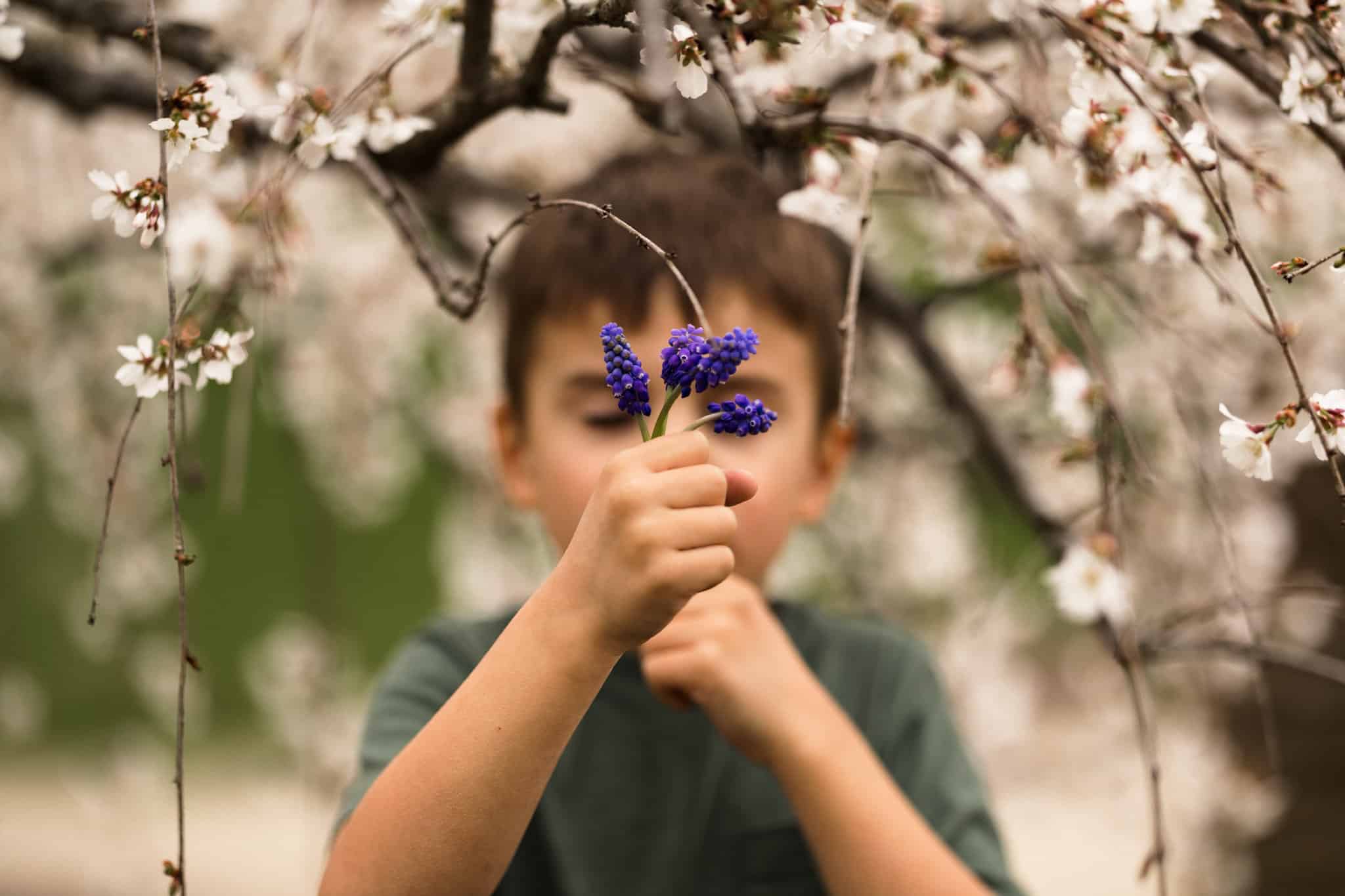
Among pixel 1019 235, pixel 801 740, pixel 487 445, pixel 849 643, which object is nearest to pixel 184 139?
pixel 1019 235

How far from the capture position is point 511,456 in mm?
1068

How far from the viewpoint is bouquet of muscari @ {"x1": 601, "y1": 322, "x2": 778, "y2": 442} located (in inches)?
17.9

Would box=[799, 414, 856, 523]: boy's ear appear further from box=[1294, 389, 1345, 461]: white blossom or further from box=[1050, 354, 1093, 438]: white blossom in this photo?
box=[1294, 389, 1345, 461]: white blossom

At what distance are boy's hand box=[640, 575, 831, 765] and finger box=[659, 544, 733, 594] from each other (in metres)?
0.33

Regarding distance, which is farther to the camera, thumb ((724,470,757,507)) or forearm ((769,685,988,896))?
forearm ((769,685,988,896))

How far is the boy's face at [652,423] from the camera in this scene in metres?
Result: 0.90

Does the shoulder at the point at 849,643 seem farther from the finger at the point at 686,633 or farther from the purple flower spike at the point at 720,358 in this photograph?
the purple flower spike at the point at 720,358

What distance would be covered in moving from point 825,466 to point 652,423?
344 mm

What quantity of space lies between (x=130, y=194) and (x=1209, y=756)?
3002 millimetres

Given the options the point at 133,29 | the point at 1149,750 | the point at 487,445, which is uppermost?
the point at 487,445

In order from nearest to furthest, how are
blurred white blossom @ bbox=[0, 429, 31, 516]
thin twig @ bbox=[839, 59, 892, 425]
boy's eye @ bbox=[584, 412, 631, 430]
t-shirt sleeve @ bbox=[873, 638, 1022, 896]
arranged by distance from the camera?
thin twig @ bbox=[839, 59, 892, 425]
boy's eye @ bbox=[584, 412, 631, 430]
t-shirt sleeve @ bbox=[873, 638, 1022, 896]
blurred white blossom @ bbox=[0, 429, 31, 516]

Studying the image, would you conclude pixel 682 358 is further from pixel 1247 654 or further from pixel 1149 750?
pixel 1247 654

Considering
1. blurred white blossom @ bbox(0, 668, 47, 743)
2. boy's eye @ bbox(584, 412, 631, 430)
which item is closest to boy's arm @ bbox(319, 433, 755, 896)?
boy's eye @ bbox(584, 412, 631, 430)

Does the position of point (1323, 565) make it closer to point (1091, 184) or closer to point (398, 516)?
point (1091, 184)
